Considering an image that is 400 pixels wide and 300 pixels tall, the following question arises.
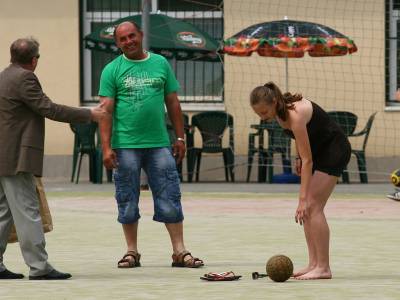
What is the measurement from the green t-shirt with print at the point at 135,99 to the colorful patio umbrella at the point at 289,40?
433 inches

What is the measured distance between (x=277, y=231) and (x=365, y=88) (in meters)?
10.2

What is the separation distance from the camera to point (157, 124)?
1116cm

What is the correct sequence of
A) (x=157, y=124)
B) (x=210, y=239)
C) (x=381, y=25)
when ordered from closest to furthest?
(x=157, y=124), (x=210, y=239), (x=381, y=25)

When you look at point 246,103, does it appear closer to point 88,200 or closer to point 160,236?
point 88,200

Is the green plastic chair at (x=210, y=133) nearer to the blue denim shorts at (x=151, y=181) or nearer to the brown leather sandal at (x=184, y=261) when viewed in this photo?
the blue denim shorts at (x=151, y=181)

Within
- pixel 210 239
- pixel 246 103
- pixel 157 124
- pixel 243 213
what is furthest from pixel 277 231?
pixel 246 103

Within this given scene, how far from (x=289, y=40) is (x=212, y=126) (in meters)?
2.37

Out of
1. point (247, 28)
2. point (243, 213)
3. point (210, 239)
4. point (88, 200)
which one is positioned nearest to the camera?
point (210, 239)

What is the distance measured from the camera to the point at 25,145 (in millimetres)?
9992

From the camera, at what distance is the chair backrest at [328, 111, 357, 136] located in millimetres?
23469

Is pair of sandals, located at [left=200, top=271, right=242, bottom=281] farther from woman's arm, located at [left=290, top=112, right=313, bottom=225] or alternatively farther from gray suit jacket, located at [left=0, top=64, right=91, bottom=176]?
gray suit jacket, located at [left=0, top=64, right=91, bottom=176]

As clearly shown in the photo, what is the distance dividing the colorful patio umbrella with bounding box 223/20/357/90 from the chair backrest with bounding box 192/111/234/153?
1671 millimetres

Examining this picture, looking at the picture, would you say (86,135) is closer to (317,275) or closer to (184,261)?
(184,261)

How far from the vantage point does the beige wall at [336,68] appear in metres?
24.2
